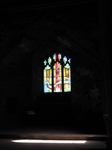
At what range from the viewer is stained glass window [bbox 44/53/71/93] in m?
11.6

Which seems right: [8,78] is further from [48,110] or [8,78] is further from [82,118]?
[82,118]

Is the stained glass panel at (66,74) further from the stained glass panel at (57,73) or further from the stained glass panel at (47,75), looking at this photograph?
the stained glass panel at (47,75)

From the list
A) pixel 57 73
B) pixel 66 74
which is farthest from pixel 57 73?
pixel 66 74

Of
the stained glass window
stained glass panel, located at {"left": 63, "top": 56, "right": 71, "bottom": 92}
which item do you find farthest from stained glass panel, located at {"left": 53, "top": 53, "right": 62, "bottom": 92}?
stained glass panel, located at {"left": 63, "top": 56, "right": 71, "bottom": 92}

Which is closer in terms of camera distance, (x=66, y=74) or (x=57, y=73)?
(x=66, y=74)

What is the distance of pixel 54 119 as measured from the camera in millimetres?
10414

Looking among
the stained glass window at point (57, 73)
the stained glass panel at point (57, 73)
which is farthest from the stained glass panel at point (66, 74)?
the stained glass panel at point (57, 73)

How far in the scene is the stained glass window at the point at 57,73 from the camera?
1164 cm

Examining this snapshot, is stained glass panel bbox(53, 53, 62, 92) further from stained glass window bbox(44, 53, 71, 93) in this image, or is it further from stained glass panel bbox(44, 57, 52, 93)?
→ stained glass panel bbox(44, 57, 52, 93)

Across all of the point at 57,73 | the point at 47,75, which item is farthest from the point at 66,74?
the point at 47,75

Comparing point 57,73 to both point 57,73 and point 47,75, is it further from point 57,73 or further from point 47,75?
point 47,75

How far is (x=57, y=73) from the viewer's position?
1187 centimetres

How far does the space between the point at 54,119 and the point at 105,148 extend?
5760mm

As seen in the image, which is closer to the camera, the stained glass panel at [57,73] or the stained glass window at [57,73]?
the stained glass window at [57,73]
